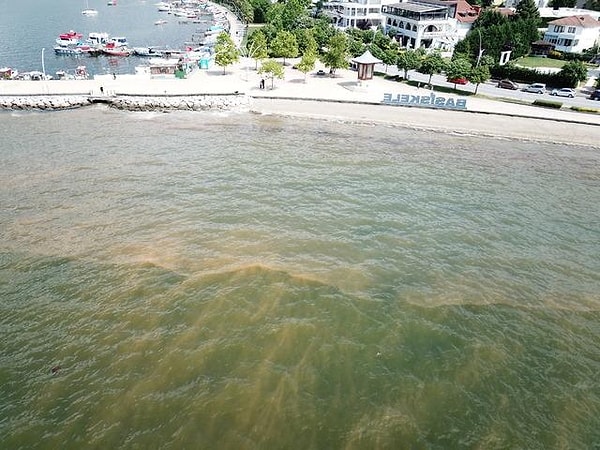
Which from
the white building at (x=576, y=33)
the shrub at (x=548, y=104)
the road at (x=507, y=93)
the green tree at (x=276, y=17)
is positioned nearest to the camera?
the shrub at (x=548, y=104)

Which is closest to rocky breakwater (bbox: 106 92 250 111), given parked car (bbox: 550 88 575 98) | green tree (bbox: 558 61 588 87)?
parked car (bbox: 550 88 575 98)

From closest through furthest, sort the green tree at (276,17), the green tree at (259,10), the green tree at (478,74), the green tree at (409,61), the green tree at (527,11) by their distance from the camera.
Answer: the green tree at (478,74) → the green tree at (409,61) → the green tree at (527,11) → the green tree at (276,17) → the green tree at (259,10)

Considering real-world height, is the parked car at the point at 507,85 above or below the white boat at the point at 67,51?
below

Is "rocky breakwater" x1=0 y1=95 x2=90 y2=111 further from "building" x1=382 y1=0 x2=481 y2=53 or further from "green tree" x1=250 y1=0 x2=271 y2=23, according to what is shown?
"green tree" x1=250 y1=0 x2=271 y2=23

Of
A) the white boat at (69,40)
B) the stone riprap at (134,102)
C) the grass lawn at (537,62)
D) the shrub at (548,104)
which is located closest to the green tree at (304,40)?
the stone riprap at (134,102)

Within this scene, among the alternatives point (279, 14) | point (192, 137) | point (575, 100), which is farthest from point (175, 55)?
point (575, 100)

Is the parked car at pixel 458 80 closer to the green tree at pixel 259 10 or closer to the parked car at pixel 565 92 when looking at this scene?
the parked car at pixel 565 92

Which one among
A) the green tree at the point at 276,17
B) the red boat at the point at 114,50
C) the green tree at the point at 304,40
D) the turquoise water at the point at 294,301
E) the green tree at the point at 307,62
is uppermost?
the green tree at the point at 276,17
